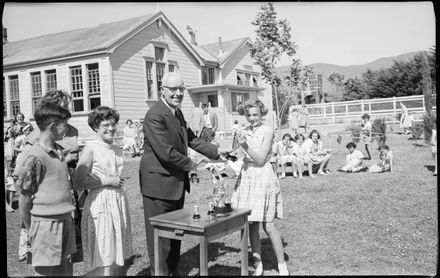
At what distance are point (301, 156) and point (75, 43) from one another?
1237 cm

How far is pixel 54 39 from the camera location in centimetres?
1933

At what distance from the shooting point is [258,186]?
4.35m

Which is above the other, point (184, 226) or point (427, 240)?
point (184, 226)

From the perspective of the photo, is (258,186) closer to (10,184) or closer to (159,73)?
(10,184)

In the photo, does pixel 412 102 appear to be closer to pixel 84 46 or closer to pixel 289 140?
pixel 289 140

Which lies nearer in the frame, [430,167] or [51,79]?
[430,167]

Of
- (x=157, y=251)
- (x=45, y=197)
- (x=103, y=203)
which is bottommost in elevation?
(x=157, y=251)

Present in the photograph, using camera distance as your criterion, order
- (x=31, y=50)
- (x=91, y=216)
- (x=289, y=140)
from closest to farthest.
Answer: (x=91, y=216) → (x=289, y=140) → (x=31, y=50)

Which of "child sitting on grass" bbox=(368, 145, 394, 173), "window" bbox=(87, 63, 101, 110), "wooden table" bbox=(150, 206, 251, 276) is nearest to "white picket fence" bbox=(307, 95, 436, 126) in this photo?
"child sitting on grass" bbox=(368, 145, 394, 173)

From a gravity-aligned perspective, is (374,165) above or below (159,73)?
below

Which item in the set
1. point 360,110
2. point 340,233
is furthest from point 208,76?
point 340,233

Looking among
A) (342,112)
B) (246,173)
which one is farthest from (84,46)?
(342,112)

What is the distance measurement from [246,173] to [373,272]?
1.82 m

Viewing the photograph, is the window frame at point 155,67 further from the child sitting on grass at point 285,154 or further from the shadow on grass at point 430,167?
the shadow on grass at point 430,167
